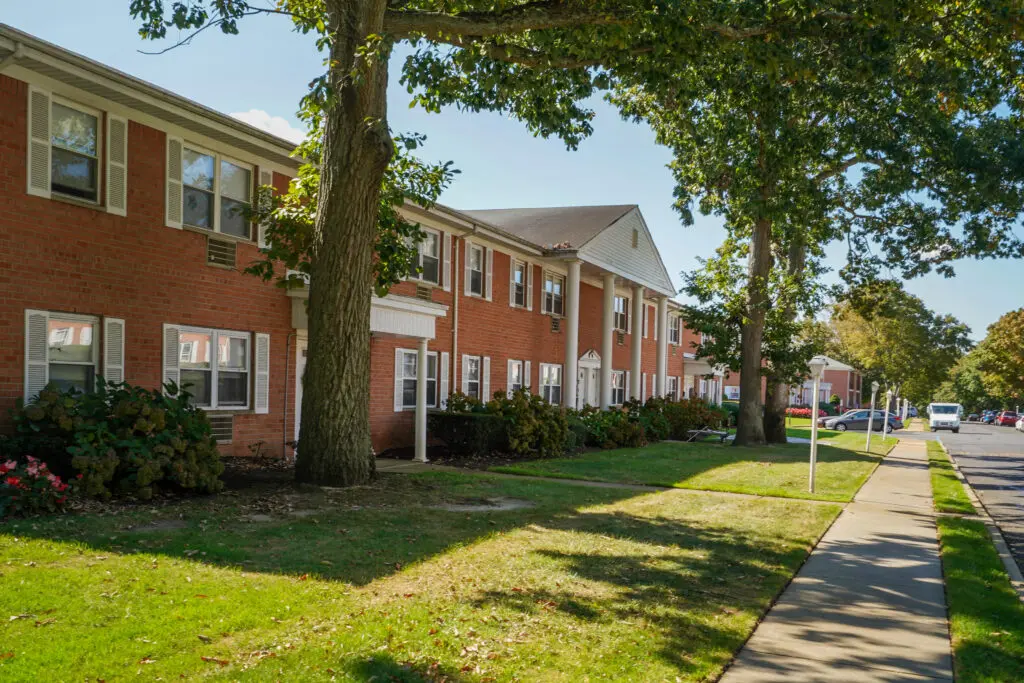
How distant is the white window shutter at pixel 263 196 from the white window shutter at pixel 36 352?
Answer: 4371mm

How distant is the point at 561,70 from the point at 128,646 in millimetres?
11220

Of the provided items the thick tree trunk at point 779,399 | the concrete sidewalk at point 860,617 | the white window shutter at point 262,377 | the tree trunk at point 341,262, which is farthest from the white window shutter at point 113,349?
the thick tree trunk at point 779,399

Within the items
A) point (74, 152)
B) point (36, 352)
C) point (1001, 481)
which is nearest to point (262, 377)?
point (36, 352)

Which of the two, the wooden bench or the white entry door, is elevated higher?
the white entry door

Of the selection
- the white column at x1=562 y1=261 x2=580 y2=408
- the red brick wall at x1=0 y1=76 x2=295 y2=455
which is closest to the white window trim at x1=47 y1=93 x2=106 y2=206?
the red brick wall at x1=0 y1=76 x2=295 y2=455

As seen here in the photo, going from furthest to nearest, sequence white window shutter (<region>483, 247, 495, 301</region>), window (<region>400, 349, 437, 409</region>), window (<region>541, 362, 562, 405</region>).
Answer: window (<region>541, 362, 562, 405</region>) < white window shutter (<region>483, 247, 495, 301</region>) < window (<region>400, 349, 437, 409</region>)

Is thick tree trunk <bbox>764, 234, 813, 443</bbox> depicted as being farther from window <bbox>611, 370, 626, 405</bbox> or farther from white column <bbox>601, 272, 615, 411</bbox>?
window <bbox>611, 370, 626, 405</bbox>

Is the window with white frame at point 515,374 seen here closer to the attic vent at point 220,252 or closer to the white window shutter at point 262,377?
the white window shutter at point 262,377

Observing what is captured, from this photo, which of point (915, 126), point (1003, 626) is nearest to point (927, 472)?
point (915, 126)

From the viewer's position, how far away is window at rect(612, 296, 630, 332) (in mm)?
33344

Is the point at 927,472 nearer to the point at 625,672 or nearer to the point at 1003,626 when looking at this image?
the point at 1003,626

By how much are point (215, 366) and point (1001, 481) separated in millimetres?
17970

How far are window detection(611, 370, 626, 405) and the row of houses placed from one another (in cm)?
1233

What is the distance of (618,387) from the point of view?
3453cm
